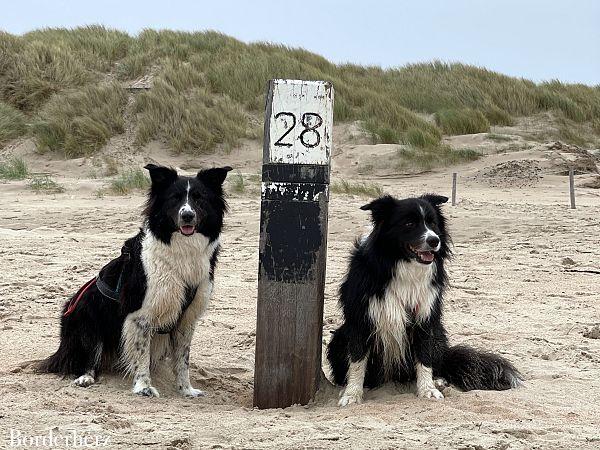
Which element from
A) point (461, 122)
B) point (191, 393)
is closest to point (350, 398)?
point (191, 393)

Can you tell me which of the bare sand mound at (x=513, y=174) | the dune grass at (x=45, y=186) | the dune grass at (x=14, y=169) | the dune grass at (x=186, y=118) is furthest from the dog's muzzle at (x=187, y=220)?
the dune grass at (x=186, y=118)

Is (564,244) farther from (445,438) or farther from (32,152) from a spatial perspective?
(32,152)

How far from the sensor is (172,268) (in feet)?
18.5

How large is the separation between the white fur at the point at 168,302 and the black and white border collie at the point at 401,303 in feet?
3.07

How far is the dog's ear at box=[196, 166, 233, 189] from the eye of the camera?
5.79 metres

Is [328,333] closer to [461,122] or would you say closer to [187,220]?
[187,220]

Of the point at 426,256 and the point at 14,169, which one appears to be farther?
the point at 14,169

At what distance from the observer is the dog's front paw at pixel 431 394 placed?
17.6ft

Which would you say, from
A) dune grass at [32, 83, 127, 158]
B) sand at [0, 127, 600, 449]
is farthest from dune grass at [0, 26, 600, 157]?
sand at [0, 127, 600, 449]

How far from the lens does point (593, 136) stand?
2211cm

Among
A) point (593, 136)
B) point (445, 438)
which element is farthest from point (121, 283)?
point (593, 136)

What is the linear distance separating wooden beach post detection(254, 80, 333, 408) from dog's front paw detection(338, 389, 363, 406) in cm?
21

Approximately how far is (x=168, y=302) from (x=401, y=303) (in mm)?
1483

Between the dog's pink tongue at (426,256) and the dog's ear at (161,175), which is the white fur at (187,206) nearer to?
the dog's ear at (161,175)
